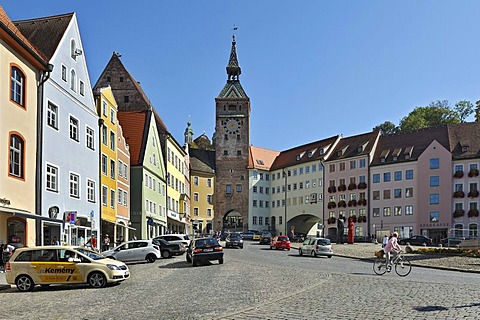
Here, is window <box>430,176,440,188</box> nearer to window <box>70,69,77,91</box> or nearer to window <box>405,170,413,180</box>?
window <box>405,170,413,180</box>

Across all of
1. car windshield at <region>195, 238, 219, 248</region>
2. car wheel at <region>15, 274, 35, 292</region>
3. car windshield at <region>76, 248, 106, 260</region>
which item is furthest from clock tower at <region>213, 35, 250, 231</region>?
car wheel at <region>15, 274, 35, 292</region>

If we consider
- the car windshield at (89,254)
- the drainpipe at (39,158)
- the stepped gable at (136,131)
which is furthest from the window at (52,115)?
the stepped gable at (136,131)

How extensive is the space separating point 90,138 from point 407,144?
5555 centimetres

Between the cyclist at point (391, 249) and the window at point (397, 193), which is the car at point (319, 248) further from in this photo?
the window at point (397, 193)

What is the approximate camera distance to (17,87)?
102 ft

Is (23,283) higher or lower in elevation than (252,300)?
lower

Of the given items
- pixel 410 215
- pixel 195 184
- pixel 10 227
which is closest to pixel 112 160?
pixel 10 227

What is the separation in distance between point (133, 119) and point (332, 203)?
42.8m

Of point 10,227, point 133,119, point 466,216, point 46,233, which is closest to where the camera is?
point 10,227

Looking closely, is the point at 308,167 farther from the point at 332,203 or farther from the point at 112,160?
the point at 112,160

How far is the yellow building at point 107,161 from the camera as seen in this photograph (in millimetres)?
47031

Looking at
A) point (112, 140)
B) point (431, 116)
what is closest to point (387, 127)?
point (431, 116)

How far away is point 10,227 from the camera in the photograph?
3025cm

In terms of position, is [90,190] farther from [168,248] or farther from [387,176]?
[387,176]
